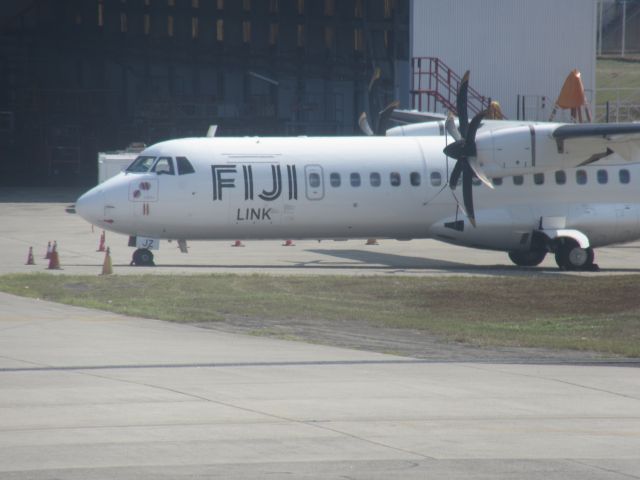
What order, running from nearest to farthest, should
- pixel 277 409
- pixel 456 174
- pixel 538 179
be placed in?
pixel 277 409
pixel 456 174
pixel 538 179

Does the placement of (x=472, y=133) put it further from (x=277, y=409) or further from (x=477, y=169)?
(x=277, y=409)

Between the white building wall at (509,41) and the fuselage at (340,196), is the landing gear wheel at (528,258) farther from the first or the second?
the white building wall at (509,41)

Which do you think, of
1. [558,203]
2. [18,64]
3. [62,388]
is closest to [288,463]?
[62,388]

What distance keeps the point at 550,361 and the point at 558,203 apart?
13.9 m

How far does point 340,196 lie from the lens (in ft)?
94.7

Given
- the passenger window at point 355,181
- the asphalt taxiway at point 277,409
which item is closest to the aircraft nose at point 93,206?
the passenger window at point 355,181

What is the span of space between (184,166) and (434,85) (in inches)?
1055

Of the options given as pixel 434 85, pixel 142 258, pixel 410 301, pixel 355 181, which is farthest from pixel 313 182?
pixel 434 85

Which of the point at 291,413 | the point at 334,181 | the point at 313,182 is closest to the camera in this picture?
the point at 291,413

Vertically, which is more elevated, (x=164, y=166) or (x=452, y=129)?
(x=452, y=129)

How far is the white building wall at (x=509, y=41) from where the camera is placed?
53.0 meters

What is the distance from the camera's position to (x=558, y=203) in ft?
97.1

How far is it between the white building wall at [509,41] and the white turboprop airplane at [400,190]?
23561 mm

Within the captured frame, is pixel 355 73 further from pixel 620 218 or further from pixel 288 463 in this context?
pixel 288 463
